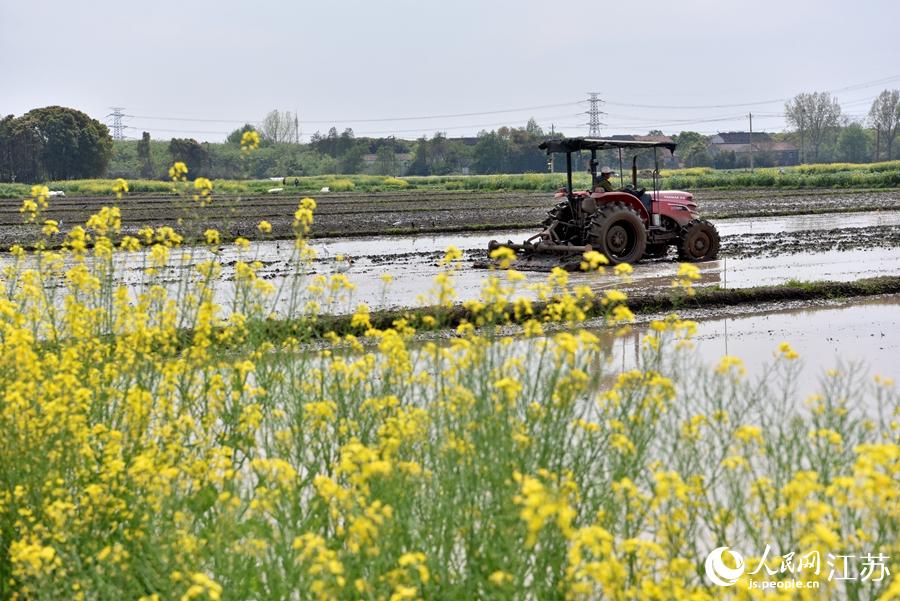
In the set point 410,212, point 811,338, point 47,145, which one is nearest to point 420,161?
point 47,145

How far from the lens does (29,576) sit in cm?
499

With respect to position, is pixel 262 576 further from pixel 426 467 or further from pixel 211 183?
pixel 211 183

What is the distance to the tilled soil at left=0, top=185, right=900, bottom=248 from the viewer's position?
99.5 feet

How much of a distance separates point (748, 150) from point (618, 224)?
102 m

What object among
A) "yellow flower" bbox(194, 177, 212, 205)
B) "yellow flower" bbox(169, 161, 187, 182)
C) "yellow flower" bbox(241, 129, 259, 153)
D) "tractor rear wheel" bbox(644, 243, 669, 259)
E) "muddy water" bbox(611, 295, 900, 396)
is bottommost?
"muddy water" bbox(611, 295, 900, 396)

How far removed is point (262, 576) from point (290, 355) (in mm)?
1951

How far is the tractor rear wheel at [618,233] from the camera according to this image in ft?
60.6

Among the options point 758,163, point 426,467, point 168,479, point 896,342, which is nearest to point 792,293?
point 896,342

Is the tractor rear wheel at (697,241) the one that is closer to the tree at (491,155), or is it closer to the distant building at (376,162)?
the tree at (491,155)

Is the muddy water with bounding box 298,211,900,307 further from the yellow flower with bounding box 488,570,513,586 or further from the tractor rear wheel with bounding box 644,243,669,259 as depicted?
the yellow flower with bounding box 488,570,513,586

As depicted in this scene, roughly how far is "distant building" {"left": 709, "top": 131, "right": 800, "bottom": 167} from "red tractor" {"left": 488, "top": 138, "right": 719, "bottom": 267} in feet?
265

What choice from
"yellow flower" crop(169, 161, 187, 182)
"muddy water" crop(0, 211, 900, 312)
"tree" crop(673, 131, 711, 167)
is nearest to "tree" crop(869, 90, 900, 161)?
"tree" crop(673, 131, 711, 167)

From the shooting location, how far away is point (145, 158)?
9938cm

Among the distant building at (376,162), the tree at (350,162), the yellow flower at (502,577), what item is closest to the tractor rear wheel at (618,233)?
the yellow flower at (502,577)
